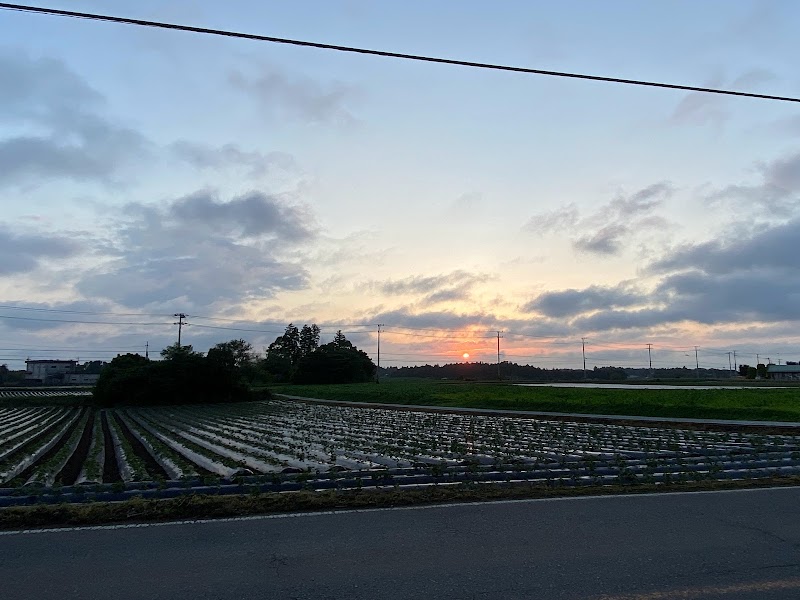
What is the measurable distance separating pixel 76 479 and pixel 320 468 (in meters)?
4.45

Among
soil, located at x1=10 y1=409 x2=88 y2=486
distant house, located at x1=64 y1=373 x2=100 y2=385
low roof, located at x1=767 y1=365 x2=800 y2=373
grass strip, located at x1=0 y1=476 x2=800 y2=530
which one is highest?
low roof, located at x1=767 y1=365 x2=800 y2=373

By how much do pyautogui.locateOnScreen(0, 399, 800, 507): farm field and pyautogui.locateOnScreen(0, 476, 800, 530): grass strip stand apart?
0.58 m

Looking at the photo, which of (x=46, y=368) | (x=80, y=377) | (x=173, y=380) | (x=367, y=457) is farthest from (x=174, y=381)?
(x=46, y=368)

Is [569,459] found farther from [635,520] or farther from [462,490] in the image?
[635,520]

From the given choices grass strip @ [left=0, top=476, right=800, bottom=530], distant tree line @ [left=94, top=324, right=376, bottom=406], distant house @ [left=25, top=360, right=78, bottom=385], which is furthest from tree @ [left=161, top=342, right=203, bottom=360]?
distant house @ [left=25, top=360, right=78, bottom=385]

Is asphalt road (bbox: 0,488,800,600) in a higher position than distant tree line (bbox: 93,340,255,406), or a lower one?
lower

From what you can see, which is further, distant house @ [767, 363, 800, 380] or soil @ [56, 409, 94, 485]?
distant house @ [767, 363, 800, 380]

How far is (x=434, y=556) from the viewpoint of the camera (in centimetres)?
562

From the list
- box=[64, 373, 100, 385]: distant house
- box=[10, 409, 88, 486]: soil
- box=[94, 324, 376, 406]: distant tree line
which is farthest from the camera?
box=[64, 373, 100, 385]: distant house

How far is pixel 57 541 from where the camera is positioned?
618 cm

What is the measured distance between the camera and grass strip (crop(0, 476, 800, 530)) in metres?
7.07

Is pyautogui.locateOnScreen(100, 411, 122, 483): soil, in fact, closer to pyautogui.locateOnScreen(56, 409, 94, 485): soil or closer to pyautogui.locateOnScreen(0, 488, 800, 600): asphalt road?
pyautogui.locateOnScreen(56, 409, 94, 485): soil

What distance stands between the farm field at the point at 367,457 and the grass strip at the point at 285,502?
22.8 inches

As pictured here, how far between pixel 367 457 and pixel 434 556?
26.1 feet
